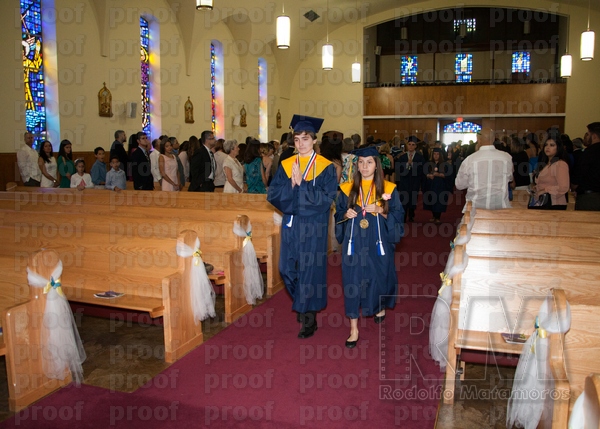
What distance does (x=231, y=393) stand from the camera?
3.67 m

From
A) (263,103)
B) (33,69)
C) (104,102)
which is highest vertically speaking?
(263,103)

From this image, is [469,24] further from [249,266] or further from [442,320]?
[442,320]

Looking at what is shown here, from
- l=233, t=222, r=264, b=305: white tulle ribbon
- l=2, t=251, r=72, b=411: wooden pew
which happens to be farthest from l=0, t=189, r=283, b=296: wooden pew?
l=2, t=251, r=72, b=411: wooden pew

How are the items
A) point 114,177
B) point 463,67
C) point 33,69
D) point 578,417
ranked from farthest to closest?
point 463,67 → point 33,69 → point 114,177 → point 578,417

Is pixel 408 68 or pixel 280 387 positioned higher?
pixel 408 68

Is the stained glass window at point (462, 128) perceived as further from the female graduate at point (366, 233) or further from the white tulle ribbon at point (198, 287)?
the white tulle ribbon at point (198, 287)

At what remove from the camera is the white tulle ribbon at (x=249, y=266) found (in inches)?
208

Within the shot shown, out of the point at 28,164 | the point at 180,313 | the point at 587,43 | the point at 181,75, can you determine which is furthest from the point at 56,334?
the point at 181,75

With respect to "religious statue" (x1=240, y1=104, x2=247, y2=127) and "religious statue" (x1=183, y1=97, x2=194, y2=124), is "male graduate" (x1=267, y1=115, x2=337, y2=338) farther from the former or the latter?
"religious statue" (x1=240, y1=104, x2=247, y2=127)

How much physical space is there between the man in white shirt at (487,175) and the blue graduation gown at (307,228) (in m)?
2.22

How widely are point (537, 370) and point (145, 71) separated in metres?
13.6

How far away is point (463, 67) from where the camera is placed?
26125mm

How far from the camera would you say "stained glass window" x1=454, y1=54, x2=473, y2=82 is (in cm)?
2605

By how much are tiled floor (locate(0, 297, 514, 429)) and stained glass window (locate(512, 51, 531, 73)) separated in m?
24.3
